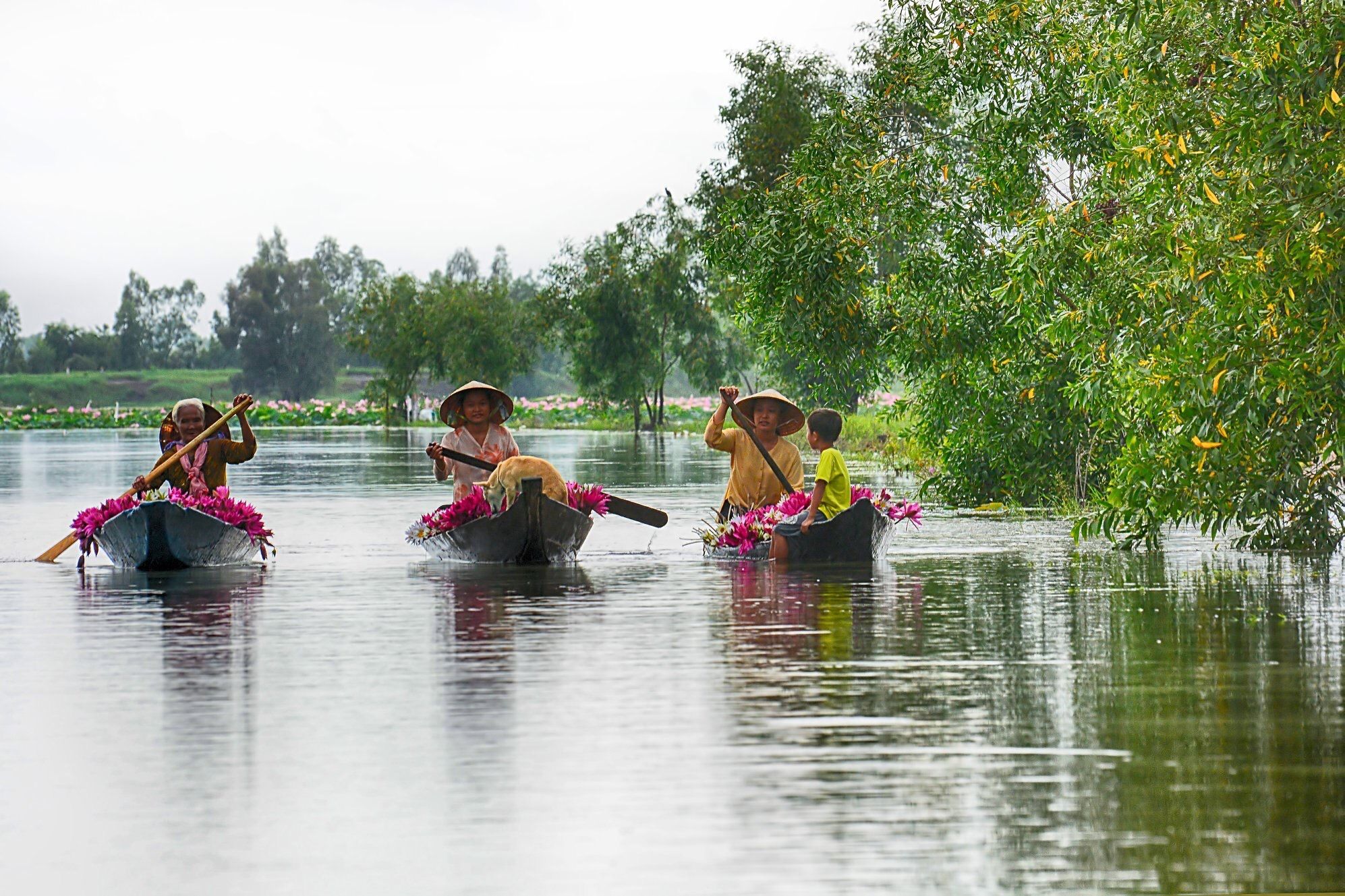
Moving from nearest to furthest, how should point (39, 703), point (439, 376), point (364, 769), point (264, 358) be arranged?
point (364, 769), point (39, 703), point (439, 376), point (264, 358)

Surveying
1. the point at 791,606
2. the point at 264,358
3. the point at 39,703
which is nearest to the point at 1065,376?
the point at 791,606

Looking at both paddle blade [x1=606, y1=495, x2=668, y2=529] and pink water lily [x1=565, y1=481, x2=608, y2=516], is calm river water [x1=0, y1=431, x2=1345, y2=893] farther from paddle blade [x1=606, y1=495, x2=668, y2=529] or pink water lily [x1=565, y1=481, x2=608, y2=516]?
paddle blade [x1=606, y1=495, x2=668, y2=529]

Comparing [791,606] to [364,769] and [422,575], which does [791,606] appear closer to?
[422,575]

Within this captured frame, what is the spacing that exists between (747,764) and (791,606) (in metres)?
6.30

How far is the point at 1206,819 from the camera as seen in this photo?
21.0 feet

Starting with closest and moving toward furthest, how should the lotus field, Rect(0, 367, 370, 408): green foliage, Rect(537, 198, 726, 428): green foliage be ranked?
Rect(537, 198, 726, 428): green foliage → the lotus field → Rect(0, 367, 370, 408): green foliage

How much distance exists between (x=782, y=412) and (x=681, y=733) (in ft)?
30.9

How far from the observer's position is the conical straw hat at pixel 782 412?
17.2 m

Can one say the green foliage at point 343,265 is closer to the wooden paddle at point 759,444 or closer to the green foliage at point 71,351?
the green foliage at point 71,351

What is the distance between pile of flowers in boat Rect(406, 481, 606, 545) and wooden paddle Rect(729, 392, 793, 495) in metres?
1.49

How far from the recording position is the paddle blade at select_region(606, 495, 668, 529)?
63.4ft

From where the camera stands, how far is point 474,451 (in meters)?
18.4

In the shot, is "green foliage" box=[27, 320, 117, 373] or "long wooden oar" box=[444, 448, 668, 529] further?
"green foliage" box=[27, 320, 117, 373]

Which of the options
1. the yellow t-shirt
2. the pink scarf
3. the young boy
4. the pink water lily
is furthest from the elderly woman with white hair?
the yellow t-shirt
